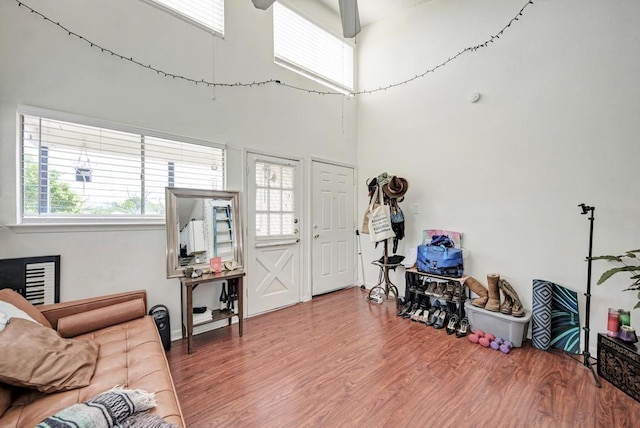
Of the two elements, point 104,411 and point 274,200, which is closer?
point 104,411

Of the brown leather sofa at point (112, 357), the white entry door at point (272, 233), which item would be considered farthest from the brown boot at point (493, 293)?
the brown leather sofa at point (112, 357)

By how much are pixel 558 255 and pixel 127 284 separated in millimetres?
4205

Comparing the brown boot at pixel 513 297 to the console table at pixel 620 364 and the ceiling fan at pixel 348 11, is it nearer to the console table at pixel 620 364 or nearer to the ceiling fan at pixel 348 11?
the console table at pixel 620 364

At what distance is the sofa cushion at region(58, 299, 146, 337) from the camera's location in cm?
193

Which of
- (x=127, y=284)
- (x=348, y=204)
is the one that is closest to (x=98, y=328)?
(x=127, y=284)

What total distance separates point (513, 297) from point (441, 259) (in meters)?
0.76

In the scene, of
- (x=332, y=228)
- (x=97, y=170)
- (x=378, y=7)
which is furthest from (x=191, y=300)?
A: (x=378, y=7)

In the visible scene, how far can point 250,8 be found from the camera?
3.36m

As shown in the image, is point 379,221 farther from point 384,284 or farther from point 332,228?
point 384,284

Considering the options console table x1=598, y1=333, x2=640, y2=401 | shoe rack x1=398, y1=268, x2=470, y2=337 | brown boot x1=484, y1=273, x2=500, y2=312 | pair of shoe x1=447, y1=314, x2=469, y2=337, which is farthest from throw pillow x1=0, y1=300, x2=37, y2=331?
console table x1=598, y1=333, x2=640, y2=401

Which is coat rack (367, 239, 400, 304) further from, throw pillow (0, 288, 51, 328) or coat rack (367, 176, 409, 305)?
throw pillow (0, 288, 51, 328)

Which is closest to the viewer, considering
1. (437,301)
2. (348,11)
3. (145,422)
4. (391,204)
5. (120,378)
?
(145,422)

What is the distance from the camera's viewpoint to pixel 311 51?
13.4 ft

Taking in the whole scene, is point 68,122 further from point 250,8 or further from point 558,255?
point 558,255
